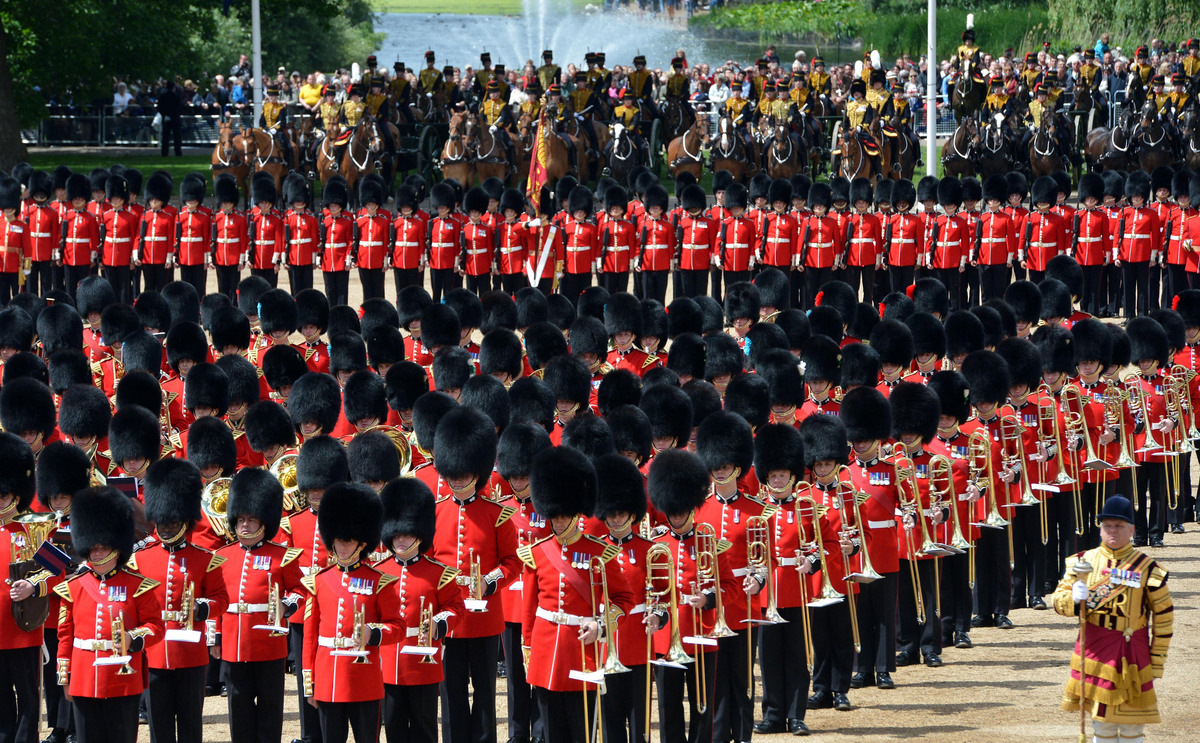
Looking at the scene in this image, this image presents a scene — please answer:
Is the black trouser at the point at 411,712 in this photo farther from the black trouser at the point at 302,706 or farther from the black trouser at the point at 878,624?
the black trouser at the point at 878,624

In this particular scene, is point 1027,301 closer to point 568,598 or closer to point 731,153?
point 568,598

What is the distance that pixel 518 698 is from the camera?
7.16 metres

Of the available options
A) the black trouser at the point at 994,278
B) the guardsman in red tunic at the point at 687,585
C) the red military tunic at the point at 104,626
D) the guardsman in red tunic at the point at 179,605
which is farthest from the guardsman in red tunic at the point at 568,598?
the black trouser at the point at 994,278

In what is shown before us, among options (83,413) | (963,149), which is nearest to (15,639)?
(83,413)

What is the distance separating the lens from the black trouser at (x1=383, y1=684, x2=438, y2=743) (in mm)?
6461

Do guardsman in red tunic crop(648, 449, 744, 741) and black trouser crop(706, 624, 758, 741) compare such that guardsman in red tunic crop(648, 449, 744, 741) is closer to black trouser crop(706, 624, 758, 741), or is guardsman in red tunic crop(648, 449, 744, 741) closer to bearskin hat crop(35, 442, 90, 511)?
black trouser crop(706, 624, 758, 741)

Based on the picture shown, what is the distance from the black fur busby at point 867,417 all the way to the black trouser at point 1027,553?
1.32 meters

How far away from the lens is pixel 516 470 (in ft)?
23.5

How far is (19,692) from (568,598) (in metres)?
2.09

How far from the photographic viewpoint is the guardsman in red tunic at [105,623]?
629 centimetres

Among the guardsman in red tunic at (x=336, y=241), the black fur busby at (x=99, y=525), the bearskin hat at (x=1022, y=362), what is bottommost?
the black fur busby at (x=99, y=525)

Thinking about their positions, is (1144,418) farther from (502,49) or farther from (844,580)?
(502,49)

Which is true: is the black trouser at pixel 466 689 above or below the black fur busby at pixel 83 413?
below

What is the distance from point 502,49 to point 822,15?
1269 cm
